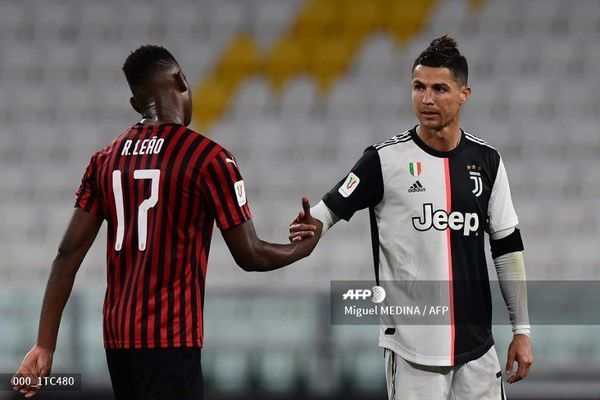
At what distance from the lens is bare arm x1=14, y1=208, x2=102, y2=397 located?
282cm

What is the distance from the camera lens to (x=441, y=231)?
3176mm

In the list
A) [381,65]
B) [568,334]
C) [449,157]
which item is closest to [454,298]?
[449,157]

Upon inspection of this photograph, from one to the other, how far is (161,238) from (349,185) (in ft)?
2.70

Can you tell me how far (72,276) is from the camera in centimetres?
285

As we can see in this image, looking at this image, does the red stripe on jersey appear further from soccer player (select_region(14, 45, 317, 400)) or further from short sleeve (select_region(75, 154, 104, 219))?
short sleeve (select_region(75, 154, 104, 219))

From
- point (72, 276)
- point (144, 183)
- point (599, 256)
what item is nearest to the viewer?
point (144, 183)

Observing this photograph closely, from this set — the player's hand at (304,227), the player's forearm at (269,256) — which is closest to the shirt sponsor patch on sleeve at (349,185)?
the player's hand at (304,227)

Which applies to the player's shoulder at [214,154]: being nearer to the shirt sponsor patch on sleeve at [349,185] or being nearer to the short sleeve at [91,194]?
the short sleeve at [91,194]

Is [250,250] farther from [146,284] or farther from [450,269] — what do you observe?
[450,269]

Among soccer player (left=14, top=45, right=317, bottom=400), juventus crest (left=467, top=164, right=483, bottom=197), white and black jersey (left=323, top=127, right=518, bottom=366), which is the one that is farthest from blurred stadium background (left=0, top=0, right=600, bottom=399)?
soccer player (left=14, top=45, right=317, bottom=400)

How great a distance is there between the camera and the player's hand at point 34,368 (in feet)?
9.16

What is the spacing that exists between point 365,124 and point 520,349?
3.10 metres

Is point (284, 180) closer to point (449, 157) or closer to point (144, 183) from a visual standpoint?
point (449, 157)

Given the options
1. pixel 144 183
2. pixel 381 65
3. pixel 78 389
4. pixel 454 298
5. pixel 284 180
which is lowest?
pixel 78 389
